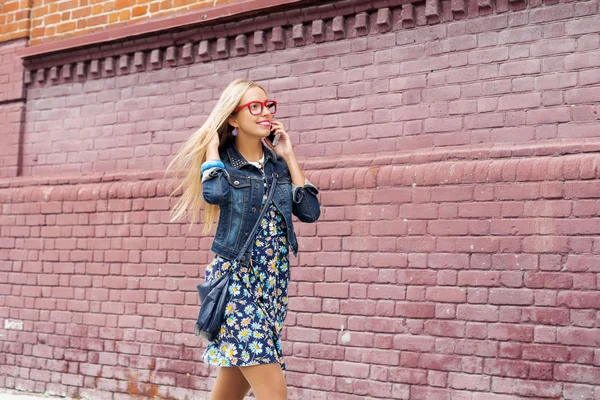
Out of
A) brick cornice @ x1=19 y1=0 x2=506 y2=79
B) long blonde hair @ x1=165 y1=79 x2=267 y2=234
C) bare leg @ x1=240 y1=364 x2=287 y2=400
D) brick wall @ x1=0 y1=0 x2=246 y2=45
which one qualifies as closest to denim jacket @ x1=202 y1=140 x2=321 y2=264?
long blonde hair @ x1=165 y1=79 x2=267 y2=234

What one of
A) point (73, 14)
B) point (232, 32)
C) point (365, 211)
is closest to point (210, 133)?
point (365, 211)

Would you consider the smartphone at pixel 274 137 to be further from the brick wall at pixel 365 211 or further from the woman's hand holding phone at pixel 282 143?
the brick wall at pixel 365 211

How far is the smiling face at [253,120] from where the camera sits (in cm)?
482

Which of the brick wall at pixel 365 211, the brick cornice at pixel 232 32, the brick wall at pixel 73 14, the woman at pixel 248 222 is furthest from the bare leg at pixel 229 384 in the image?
the brick wall at pixel 73 14

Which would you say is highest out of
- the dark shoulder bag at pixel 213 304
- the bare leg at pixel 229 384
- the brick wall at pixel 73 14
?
the brick wall at pixel 73 14

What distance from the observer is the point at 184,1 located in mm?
8336

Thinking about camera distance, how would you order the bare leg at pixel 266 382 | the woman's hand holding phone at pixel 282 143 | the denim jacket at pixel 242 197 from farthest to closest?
the woman's hand holding phone at pixel 282 143 < the denim jacket at pixel 242 197 < the bare leg at pixel 266 382

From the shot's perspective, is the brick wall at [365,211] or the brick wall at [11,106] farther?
the brick wall at [11,106]

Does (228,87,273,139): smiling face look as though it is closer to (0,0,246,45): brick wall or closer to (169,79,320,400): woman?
(169,79,320,400): woman

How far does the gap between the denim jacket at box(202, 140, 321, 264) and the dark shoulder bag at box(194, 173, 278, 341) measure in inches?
2.7

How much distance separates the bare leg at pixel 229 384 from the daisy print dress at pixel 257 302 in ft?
0.45

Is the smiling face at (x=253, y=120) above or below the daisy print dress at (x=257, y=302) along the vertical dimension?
above

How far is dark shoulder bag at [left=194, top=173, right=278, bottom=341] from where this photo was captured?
4547 millimetres

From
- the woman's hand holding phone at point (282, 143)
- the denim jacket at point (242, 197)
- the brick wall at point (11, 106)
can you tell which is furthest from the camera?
the brick wall at point (11, 106)
